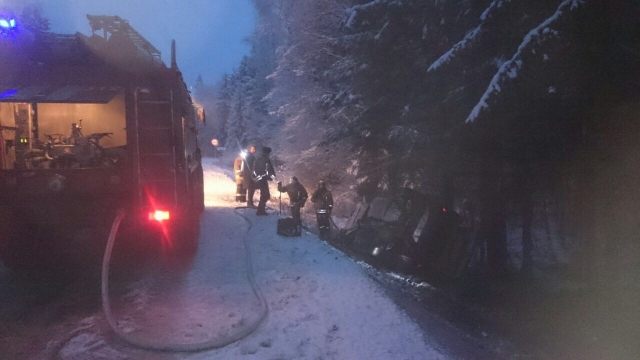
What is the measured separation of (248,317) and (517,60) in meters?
6.00

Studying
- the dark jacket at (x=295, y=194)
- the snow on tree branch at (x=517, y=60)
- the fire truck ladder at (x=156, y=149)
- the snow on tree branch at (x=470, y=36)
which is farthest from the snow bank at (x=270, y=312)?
the snow on tree branch at (x=470, y=36)

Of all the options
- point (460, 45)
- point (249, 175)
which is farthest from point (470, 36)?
point (249, 175)

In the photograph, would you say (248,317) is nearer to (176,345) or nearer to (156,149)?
(176,345)

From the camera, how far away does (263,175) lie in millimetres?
11727

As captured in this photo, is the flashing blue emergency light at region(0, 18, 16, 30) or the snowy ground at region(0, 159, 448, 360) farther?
the flashing blue emergency light at region(0, 18, 16, 30)

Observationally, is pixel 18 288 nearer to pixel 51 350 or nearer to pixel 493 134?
pixel 51 350

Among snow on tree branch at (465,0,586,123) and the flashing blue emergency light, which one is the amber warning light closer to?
the flashing blue emergency light

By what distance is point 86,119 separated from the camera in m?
8.27

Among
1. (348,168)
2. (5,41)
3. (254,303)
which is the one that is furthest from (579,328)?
(348,168)

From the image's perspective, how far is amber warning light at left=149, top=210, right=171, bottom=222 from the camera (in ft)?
21.7

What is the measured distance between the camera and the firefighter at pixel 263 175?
11.6 meters

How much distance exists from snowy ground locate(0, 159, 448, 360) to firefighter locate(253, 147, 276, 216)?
11.3ft

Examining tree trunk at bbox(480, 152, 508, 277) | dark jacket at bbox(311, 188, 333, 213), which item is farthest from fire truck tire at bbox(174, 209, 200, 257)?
tree trunk at bbox(480, 152, 508, 277)

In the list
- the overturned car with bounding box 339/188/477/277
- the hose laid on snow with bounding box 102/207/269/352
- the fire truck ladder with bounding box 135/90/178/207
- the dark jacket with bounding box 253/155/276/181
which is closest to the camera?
the hose laid on snow with bounding box 102/207/269/352
